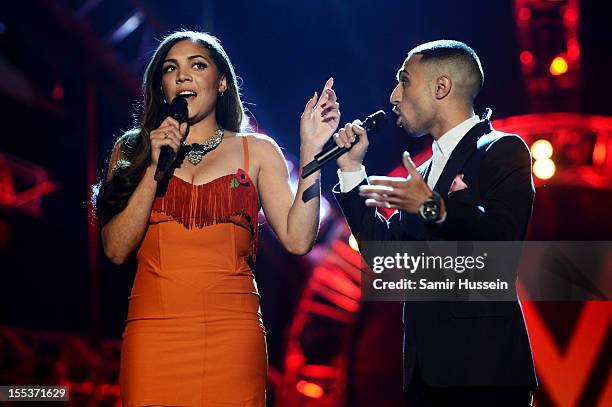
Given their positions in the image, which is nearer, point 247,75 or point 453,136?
point 453,136

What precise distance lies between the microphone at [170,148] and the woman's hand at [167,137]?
0.06 ft

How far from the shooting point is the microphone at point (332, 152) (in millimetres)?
2285

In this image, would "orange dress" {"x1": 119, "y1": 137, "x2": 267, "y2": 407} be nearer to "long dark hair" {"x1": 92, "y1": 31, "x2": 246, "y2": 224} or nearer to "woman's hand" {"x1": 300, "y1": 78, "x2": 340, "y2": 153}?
"long dark hair" {"x1": 92, "y1": 31, "x2": 246, "y2": 224}

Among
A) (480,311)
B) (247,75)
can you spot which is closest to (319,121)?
(480,311)

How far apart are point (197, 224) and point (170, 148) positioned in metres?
0.23

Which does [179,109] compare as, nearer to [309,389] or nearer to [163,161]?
[163,161]

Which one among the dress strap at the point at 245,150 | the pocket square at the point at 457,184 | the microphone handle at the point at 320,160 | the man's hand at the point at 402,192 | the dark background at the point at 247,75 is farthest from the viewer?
the dark background at the point at 247,75

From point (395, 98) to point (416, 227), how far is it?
40cm

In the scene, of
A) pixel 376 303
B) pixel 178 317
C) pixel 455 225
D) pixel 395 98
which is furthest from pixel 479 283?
pixel 376 303

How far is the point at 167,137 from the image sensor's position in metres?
2.25

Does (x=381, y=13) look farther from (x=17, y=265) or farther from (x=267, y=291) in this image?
(x=17, y=265)

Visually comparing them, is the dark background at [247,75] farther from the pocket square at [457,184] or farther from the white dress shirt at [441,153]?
the pocket square at [457,184]

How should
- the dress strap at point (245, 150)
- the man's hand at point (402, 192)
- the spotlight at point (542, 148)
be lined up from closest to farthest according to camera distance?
the man's hand at point (402, 192) → the dress strap at point (245, 150) → the spotlight at point (542, 148)

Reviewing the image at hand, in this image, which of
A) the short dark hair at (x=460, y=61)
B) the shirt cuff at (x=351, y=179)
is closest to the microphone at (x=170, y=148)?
the shirt cuff at (x=351, y=179)
